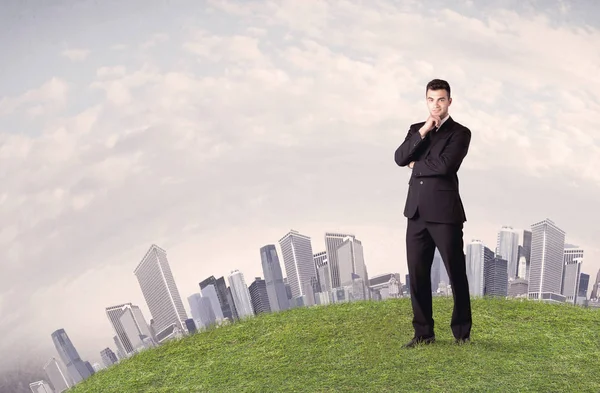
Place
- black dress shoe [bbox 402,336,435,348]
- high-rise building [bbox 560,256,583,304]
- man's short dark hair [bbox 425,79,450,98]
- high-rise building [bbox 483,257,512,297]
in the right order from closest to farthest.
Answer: man's short dark hair [bbox 425,79,450,98] → black dress shoe [bbox 402,336,435,348] → high-rise building [bbox 483,257,512,297] → high-rise building [bbox 560,256,583,304]

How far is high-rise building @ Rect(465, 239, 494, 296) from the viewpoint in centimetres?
856

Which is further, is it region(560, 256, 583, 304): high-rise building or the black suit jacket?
region(560, 256, 583, 304): high-rise building

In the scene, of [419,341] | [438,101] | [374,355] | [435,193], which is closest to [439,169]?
[435,193]

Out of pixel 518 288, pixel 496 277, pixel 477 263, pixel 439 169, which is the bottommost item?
A: pixel 518 288

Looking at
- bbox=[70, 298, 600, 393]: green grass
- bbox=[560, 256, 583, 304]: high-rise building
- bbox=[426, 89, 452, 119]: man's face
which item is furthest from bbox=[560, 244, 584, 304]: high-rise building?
bbox=[426, 89, 452, 119]: man's face

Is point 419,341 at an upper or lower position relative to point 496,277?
lower

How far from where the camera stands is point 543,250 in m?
12.6

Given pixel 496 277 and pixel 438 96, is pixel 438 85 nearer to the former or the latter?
pixel 438 96

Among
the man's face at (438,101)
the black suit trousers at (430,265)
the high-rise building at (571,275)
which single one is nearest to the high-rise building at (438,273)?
the black suit trousers at (430,265)

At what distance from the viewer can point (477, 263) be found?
9781mm

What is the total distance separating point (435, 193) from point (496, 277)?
14.1 feet

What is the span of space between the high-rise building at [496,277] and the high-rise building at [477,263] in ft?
0.18

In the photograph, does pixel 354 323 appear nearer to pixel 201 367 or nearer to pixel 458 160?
pixel 201 367

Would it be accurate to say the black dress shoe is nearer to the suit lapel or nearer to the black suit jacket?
the black suit jacket
